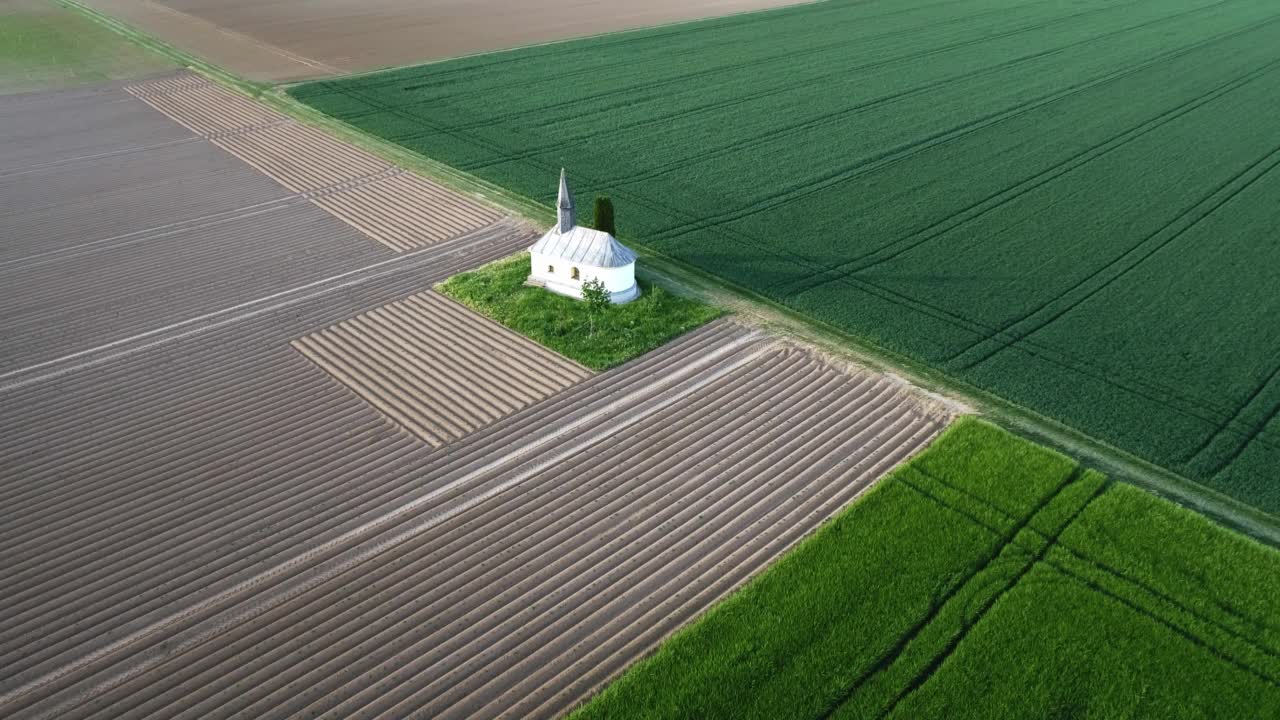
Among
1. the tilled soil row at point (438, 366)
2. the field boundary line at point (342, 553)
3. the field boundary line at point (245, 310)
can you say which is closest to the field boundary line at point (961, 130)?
the field boundary line at point (245, 310)

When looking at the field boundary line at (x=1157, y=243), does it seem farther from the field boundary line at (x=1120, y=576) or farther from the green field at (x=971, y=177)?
the field boundary line at (x=1120, y=576)

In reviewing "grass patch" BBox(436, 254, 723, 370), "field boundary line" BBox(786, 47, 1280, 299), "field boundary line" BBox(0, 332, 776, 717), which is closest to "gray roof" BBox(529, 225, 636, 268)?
"grass patch" BBox(436, 254, 723, 370)

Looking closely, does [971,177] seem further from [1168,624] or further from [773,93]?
[1168,624]

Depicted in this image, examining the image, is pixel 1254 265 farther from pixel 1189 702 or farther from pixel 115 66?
A: pixel 115 66

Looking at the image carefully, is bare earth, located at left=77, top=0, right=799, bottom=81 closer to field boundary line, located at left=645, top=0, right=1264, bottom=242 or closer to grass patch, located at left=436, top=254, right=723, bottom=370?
field boundary line, located at left=645, top=0, right=1264, bottom=242

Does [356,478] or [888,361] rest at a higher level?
[888,361]

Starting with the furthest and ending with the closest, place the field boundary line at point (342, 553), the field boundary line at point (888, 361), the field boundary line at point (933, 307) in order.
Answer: the field boundary line at point (933, 307) → the field boundary line at point (888, 361) → the field boundary line at point (342, 553)

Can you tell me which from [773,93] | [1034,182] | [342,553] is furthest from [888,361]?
[773,93]
